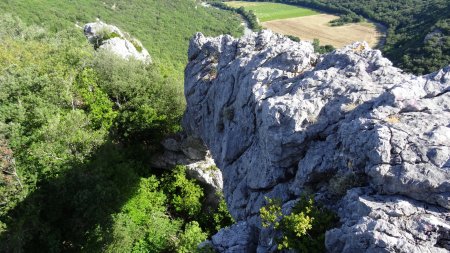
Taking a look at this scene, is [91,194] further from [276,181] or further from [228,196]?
[276,181]

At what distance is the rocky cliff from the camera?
1020 centimetres

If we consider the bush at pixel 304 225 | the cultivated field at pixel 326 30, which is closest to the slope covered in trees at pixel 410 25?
the cultivated field at pixel 326 30

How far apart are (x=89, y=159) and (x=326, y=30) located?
280 feet

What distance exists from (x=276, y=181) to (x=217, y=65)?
12897 mm

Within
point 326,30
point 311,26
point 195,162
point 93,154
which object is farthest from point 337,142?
point 311,26

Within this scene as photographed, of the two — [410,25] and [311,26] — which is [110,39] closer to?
[410,25]

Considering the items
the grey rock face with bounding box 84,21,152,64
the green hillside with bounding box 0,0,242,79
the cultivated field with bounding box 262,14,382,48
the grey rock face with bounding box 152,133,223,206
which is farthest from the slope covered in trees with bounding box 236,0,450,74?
the green hillside with bounding box 0,0,242,79

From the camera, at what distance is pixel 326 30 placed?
320 ft

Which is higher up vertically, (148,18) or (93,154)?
(93,154)

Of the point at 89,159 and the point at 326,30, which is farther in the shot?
the point at 326,30

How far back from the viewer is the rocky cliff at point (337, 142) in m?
10.2

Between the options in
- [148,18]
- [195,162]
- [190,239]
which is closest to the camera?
[190,239]

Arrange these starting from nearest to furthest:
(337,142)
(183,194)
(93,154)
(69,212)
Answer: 1. (337,142)
2. (69,212)
3. (93,154)
4. (183,194)

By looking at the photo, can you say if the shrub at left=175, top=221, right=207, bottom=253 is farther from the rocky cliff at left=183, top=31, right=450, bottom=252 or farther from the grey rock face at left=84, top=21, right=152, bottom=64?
the grey rock face at left=84, top=21, right=152, bottom=64
